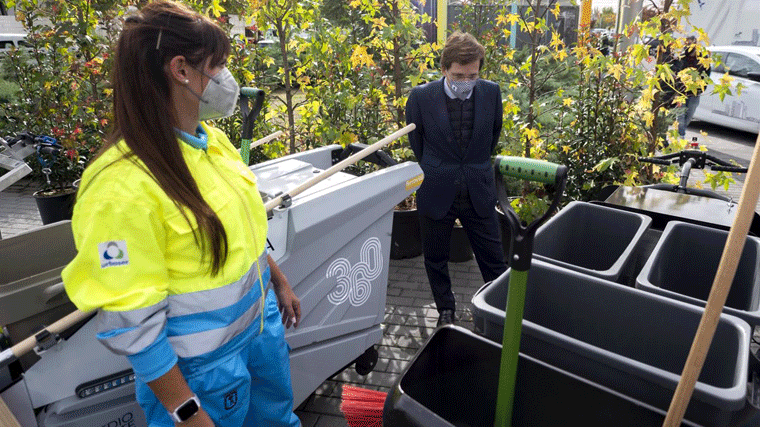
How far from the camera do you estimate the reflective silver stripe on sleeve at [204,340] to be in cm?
124

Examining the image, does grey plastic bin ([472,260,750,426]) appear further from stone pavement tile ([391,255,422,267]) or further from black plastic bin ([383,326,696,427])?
stone pavement tile ([391,255,422,267])

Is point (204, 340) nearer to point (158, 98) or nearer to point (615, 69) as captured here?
point (158, 98)

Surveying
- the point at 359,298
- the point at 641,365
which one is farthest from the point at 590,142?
the point at 641,365

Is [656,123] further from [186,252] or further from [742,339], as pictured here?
[186,252]

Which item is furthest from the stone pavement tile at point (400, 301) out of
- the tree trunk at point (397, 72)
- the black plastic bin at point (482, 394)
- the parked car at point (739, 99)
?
the parked car at point (739, 99)

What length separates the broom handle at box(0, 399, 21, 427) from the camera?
1.28m

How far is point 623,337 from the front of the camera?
63.6 inches

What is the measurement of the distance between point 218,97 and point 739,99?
30.3ft

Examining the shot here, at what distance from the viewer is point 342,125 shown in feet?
14.4

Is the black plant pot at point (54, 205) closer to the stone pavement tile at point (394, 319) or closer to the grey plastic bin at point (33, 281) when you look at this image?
the stone pavement tile at point (394, 319)

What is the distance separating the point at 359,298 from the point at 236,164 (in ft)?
3.45

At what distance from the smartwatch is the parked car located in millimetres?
8651

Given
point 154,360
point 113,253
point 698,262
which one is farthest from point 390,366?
point 113,253

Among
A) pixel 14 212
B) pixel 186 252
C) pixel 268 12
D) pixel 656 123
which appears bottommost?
pixel 14 212
